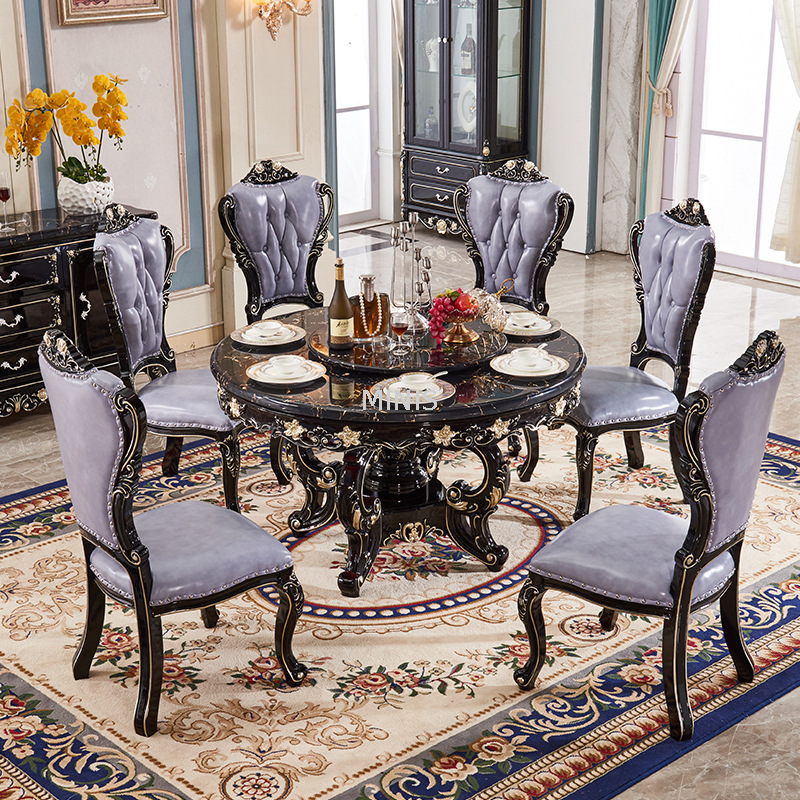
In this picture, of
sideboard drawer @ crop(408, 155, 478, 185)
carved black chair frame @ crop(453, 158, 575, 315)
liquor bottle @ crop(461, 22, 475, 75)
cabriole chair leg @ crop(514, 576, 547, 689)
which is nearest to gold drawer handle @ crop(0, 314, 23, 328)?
carved black chair frame @ crop(453, 158, 575, 315)

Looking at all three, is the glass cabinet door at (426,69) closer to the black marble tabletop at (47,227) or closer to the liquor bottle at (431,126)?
the liquor bottle at (431,126)

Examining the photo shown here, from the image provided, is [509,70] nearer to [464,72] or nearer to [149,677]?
[464,72]

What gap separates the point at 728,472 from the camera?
3.02 metres

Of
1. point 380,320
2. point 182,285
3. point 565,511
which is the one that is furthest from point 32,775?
point 182,285

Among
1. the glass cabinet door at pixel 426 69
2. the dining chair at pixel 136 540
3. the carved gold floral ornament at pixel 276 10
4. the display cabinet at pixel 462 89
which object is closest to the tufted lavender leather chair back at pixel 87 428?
the dining chair at pixel 136 540

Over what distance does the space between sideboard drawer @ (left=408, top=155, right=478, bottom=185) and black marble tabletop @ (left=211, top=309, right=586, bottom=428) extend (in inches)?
202

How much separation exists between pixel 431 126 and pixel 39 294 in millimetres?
4496

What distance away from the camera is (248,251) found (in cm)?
504

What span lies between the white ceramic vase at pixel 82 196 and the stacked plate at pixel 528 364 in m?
2.55

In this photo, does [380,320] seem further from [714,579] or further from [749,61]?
[749,61]

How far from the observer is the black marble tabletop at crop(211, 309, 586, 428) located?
11.4 feet

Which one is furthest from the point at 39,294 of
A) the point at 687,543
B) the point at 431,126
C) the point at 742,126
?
the point at 742,126

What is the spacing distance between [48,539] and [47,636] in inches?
28.3

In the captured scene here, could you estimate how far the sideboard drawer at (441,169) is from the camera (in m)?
8.88
